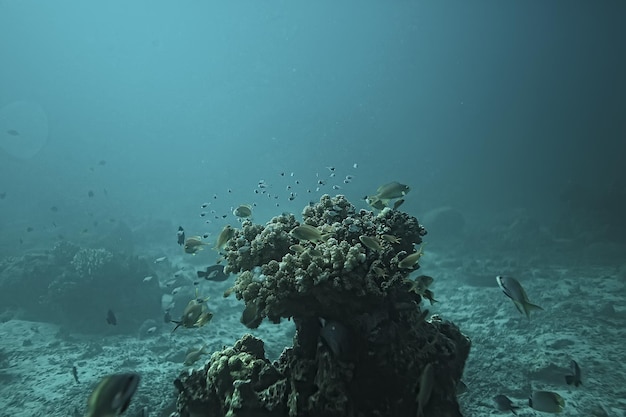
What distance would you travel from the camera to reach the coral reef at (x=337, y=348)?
13.1ft

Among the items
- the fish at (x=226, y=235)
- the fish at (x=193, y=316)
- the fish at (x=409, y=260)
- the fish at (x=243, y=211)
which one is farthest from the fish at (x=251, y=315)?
the fish at (x=243, y=211)

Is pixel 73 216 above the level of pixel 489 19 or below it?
below

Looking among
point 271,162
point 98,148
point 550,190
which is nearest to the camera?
point 550,190

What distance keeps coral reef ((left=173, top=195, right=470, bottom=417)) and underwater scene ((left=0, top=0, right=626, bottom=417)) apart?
2 centimetres

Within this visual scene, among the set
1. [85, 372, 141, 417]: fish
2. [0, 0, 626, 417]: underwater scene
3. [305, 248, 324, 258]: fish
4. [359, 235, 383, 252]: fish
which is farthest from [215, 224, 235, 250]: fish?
[85, 372, 141, 417]: fish

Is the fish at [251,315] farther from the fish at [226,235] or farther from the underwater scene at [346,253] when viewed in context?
the fish at [226,235]

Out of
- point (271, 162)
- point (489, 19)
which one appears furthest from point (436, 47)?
point (271, 162)

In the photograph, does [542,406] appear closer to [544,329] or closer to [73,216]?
[544,329]

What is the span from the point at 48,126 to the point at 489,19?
468 feet

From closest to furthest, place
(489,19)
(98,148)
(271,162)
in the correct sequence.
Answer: (271,162) < (98,148) < (489,19)

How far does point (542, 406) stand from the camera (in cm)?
513

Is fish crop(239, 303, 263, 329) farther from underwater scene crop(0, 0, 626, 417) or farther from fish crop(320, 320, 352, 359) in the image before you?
fish crop(320, 320, 352, 359)

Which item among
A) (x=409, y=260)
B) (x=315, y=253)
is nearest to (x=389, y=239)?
(x=409, y=260)

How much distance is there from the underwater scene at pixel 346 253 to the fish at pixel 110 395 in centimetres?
2
